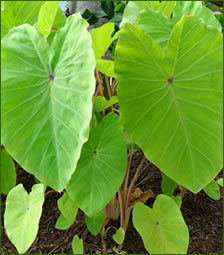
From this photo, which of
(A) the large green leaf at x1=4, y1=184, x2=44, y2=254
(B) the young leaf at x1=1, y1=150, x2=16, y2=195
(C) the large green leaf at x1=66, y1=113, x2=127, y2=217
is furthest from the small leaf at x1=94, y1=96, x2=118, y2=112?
(B) the young leaf at x1=1, y1=150, x2=16, y2=195

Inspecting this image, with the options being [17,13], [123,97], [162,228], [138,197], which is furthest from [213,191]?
[17,13]

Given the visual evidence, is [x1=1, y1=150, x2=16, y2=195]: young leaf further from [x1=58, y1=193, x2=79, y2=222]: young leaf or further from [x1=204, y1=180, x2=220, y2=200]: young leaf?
[x1=204, y1=180, x2=220, y2=200]: young leaf

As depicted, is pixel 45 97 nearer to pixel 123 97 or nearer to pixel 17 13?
pixel 123 97

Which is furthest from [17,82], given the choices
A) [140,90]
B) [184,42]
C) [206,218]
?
[206,218]

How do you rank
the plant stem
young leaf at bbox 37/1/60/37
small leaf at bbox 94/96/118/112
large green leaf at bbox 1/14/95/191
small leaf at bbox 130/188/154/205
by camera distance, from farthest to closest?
1. small leaf at bbox 130/188/154/205
2. the plant stem
3. small leaf at bbox 94/96/118/112
4. young leaf at bbox 37/1/60/37
5. large green leaf at bbox 1/14/95/191

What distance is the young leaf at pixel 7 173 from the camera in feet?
4.71

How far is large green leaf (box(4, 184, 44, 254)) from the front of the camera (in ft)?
3.54

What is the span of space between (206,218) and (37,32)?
3.28 ft

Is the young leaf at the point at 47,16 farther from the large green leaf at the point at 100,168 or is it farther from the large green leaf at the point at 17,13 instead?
the large green leaf at the point at 100,168

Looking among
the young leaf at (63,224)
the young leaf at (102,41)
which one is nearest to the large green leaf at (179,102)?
the young leaf at (102,41)

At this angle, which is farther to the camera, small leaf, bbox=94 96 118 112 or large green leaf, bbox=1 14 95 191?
small leaf, bbox=94 96 118 112

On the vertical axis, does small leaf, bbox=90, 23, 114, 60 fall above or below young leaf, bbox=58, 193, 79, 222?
above

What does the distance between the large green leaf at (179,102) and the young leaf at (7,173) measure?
1.94 ft

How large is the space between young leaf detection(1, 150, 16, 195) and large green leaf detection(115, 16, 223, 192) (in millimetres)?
590
